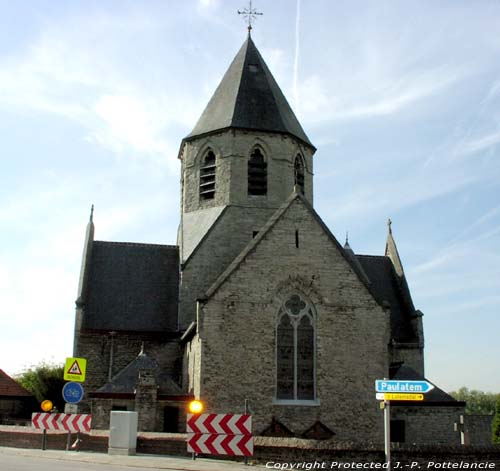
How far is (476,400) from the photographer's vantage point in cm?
11238

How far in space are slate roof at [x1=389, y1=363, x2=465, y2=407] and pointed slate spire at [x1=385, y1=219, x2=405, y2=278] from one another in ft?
17.2

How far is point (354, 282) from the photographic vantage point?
2180 centimetres

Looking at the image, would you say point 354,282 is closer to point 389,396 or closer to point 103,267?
point 389,396

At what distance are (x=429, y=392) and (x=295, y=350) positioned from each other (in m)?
5.42

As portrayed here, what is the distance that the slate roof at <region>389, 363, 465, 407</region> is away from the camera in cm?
2288

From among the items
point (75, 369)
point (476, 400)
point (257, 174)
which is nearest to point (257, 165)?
point (257, 174)

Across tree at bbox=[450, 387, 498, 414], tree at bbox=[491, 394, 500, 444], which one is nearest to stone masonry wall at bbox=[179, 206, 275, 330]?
tree at bbox=[491, 394, 500, 444]

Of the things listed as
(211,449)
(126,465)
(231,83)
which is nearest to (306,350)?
(211,449)

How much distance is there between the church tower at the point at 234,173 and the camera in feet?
84.5

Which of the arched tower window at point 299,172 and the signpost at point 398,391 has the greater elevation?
the arched tower window at point 299,172

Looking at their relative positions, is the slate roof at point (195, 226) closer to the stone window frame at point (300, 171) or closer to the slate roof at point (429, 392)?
the stone window frame at point (300, 171)

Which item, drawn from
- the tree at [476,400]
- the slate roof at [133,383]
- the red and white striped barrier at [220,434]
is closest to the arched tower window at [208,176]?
the slate roof at [133,383]

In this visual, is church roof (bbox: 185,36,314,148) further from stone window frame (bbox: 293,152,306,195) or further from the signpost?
the signpost

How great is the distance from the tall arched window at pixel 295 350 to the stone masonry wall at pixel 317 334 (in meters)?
0.26
